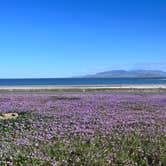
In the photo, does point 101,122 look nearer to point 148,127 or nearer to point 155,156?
point 148,127

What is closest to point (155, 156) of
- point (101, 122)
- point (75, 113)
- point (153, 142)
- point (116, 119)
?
point (153, 142)

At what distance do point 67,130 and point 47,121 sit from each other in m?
2.48

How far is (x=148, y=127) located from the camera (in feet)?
44.0

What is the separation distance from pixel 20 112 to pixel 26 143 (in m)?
8.42

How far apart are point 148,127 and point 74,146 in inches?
168

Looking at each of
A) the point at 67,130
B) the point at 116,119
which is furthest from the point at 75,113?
the point at 67,130

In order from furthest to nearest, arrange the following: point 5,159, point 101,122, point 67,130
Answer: point 101,122
point 67,130
point 5,159

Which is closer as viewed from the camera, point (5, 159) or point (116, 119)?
point (5, 159)

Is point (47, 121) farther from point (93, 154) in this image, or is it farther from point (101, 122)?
point (93, 154)

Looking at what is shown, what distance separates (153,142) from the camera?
35.3ft

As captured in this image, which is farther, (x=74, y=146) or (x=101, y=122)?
(x=101, y=122)

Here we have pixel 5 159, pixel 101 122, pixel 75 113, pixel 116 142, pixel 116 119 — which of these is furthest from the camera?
pixel 75 113

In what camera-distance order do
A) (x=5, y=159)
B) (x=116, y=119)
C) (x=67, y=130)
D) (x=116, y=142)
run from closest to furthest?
(x=5, y=159) → (x=116, y=142) → (x=67, y=130) → (x=116, y=119)

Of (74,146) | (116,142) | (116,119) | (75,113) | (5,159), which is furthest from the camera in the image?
(75,113)
